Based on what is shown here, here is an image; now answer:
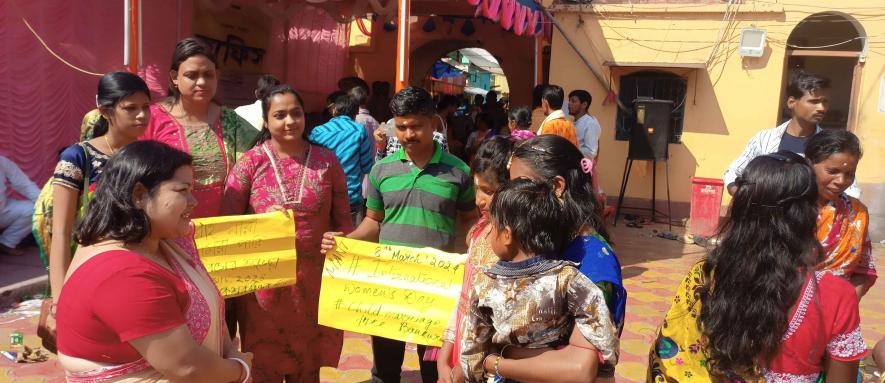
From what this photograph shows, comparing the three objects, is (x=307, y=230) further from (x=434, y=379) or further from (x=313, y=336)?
(x=434, y=379)

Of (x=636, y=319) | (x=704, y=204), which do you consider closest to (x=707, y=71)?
(x=704, y=204)

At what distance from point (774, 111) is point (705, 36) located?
5.02 feet

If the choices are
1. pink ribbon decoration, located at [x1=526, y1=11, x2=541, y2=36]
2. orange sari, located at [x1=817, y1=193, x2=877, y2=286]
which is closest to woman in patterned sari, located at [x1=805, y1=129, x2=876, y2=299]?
orange sari, located at [x1=817, y1=193, x2=877, y2=286]

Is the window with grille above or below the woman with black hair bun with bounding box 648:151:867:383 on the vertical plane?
above

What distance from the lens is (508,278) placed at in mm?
1630

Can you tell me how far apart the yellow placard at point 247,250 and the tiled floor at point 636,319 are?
1324mm

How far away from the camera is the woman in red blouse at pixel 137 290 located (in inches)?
61.8

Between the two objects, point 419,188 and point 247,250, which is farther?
point 419,188

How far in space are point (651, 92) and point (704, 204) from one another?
2087mm

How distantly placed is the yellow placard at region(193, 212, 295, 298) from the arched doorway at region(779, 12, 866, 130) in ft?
28.9

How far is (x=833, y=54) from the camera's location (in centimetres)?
968

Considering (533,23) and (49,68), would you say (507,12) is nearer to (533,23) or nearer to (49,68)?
(533,23)

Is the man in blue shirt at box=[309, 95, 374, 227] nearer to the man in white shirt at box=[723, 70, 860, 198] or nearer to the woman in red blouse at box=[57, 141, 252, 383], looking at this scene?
the man in white shirt at box=[723, 70, 860, 198]

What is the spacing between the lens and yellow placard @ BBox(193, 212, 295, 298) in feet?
9.59
